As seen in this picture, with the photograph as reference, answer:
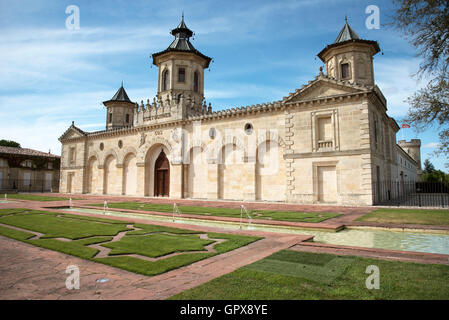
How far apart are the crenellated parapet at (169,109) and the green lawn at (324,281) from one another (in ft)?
80.2

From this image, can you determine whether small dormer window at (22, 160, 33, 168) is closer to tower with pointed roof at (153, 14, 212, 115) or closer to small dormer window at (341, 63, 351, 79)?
tower with pointed roof at (153, 14, 212, 115)

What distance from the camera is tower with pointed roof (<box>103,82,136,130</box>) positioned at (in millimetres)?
39312

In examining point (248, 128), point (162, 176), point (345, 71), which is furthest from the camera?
point (162, 176)

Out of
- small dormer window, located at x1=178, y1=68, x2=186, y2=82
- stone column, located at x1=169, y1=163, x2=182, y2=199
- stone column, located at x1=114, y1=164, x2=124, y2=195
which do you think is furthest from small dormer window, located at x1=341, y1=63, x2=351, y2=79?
stone column, located at x1=114, y1=164, x2=124, y2=195

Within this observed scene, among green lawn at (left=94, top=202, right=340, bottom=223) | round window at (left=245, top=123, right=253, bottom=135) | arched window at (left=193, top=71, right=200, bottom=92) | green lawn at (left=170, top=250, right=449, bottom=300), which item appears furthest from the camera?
arched window at (left=193, top=71, right=200, bottom=92)

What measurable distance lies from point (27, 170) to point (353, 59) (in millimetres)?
53321

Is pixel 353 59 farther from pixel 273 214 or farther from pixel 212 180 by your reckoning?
pixel 273 214

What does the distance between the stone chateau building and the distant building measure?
17233mm

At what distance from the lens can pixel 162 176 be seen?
30.1 metres

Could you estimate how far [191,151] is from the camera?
27.6m

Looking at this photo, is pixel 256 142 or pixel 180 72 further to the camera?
pixel 180 72

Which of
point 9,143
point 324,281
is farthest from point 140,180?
point 9,143
